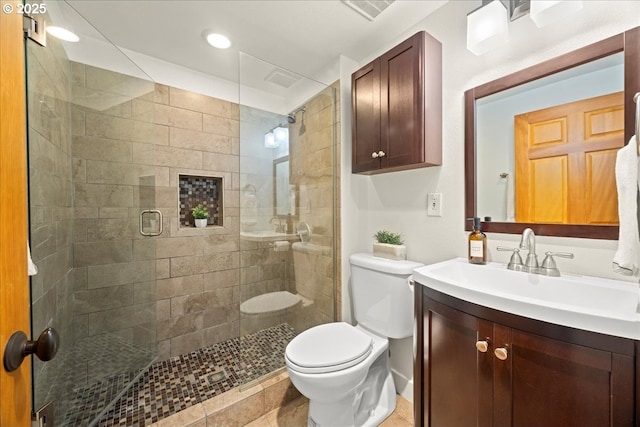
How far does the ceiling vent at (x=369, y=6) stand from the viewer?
1428 mm

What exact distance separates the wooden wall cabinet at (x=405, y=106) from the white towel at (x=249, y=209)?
0.82 meters

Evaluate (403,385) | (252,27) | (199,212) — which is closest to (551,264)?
(403,385)

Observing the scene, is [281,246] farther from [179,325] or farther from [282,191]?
[179,325]

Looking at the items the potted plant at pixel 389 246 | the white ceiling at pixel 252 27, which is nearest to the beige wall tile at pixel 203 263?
the potted plant at pixel 389 246

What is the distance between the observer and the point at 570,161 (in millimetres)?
1087

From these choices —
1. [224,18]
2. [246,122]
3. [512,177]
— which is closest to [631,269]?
[512,177]

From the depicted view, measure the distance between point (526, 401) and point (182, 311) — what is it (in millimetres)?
2227

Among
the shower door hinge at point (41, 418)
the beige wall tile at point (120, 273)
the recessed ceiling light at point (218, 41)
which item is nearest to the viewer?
the shower door hinge at point (41, 418)

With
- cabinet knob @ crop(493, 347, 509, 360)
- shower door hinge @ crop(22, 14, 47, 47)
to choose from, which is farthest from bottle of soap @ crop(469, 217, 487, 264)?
shower door hinge @ crop(22, 14, 47, 47)

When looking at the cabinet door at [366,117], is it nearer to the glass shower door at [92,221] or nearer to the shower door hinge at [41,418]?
the glass shower door at [92,221]

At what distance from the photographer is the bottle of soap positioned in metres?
1.26

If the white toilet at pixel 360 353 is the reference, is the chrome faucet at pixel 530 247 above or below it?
above

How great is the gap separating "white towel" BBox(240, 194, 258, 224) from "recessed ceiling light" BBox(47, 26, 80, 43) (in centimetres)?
115

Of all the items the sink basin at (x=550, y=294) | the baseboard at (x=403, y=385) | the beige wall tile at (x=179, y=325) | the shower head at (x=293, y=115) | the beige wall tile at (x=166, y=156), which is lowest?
the baseboard at (x=403, y=385)
